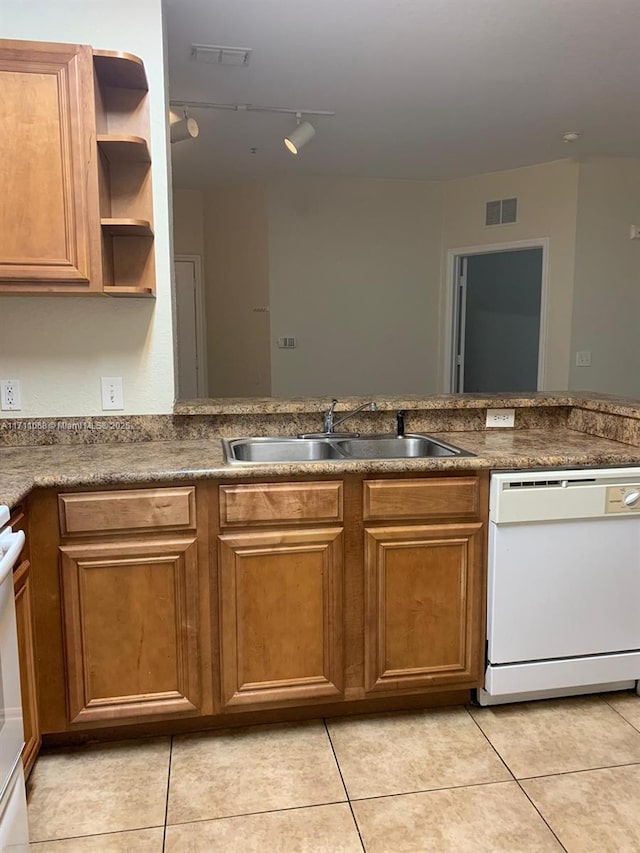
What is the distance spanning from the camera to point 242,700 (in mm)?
2014

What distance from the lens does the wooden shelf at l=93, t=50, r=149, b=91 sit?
6.41 ft

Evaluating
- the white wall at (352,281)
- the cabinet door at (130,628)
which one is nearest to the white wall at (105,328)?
the cabinet door at (130,628)

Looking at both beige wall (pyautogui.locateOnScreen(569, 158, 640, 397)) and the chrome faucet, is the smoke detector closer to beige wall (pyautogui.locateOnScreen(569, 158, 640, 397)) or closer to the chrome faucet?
the chrome faucet

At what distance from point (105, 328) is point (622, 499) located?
1.93 m

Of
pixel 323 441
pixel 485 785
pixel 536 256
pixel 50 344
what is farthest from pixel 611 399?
pixel 536 256

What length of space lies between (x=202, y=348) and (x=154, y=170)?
12.0 ft

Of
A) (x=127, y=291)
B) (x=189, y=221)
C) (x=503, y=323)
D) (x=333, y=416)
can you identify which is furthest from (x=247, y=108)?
(x=503, y=323)

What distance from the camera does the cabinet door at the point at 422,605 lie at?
207 cm

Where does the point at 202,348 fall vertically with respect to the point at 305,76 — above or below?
below

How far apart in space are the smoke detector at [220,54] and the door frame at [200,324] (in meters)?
2.91

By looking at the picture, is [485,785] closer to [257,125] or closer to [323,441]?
[323,441]

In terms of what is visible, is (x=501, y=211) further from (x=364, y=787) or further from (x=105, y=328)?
(x=364, y=787)

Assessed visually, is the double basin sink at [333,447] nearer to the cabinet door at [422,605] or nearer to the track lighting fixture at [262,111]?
the cabinet door at [422,605]

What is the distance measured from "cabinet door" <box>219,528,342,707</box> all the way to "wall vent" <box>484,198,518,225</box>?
3808 millimetres
